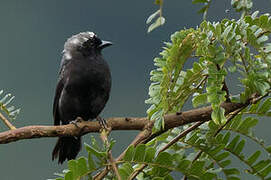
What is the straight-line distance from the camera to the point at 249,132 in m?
2.46

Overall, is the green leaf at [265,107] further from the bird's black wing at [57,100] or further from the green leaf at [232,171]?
the bird's black wing at [57,100]

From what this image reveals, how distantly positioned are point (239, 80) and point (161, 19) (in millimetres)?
493

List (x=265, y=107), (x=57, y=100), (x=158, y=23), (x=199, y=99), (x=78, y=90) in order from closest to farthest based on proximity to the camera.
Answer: (x=158, y=23)
(x=199, y=99)
(x=265, y=107)
(x=78, y=90)
(x=57, y=100)

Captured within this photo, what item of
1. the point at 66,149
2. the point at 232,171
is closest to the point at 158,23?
the point at 232,171

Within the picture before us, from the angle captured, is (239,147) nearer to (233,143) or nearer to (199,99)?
(233,143)

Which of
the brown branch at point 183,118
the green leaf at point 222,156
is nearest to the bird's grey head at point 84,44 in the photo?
the brown branch at point 183,118

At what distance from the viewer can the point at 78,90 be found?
4504 mm

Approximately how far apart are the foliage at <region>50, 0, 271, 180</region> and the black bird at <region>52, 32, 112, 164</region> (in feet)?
7.21

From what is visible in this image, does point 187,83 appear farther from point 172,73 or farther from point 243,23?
point 243,23

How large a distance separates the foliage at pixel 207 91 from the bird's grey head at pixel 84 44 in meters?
2.79

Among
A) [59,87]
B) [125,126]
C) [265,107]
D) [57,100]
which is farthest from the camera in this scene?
[57,100]

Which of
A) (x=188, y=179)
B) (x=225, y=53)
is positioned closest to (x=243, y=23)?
(x=225, y=53)

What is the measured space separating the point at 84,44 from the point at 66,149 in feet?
4.05

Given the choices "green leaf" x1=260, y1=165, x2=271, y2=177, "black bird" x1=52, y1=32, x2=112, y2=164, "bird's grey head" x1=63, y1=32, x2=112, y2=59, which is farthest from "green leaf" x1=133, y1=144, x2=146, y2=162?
"bird's grey head" x1=63, y1=32, x2=112, y2=59
